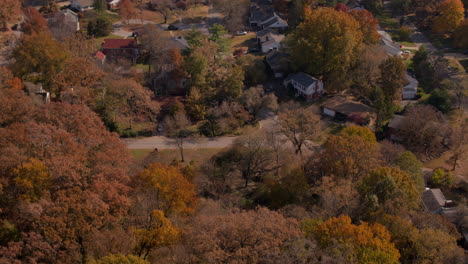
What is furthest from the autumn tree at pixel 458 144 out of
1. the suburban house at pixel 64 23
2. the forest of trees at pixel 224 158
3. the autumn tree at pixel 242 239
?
the suburban house at pixel 64 23

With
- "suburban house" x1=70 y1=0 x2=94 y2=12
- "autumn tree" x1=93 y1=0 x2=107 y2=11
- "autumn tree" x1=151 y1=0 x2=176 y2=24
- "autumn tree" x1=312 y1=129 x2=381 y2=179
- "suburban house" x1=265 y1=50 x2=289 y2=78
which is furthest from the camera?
"suburban house" x1=70 y1=0 x2=94 y2=12

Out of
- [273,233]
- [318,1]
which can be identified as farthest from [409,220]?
[318,1]

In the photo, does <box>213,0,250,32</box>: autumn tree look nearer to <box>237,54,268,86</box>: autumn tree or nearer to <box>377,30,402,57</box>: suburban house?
<box>237,54,268,86</box>: autumn tree

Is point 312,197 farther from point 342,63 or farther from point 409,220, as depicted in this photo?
point 342,63

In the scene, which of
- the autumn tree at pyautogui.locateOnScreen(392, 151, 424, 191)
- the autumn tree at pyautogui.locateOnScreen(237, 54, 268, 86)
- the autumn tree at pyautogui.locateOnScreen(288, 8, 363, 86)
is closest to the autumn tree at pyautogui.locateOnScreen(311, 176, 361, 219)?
the autumn tree at pyautogui.locateOnScreen(392, 151, 424, 191)

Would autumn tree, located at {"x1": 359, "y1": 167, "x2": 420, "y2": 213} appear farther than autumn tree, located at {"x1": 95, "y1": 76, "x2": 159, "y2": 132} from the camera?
No

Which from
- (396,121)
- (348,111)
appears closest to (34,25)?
(348,111)
